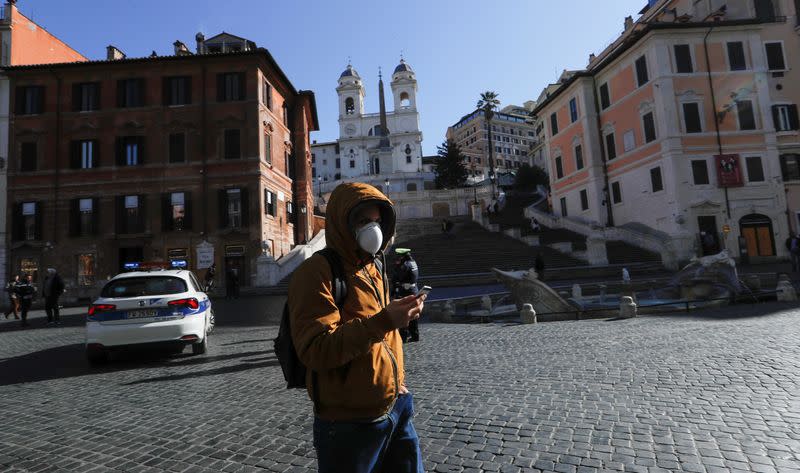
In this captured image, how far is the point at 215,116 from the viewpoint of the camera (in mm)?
27125

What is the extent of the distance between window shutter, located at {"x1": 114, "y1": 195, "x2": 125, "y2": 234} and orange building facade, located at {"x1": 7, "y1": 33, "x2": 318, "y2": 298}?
60 mm

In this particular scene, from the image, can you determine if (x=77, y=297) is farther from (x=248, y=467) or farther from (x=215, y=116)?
(x=248, y=467)

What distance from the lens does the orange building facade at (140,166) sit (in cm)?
2620

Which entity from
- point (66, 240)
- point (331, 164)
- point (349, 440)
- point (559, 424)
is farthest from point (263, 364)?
point (331, 164)

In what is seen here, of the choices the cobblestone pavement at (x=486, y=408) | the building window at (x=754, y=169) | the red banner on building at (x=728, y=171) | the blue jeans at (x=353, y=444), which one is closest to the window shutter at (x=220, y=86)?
the cobblestone pavement at (x=486, y=408)

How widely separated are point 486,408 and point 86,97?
1287 inches

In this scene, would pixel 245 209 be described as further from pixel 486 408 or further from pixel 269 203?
pixel 486 408

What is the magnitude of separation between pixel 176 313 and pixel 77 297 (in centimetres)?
2320

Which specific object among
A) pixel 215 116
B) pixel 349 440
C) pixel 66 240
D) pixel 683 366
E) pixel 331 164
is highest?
pixel 331 164

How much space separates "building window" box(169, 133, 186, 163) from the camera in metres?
27.1

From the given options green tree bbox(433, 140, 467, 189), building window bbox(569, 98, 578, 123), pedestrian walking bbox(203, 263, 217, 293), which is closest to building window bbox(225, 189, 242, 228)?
pedestrian walking bbox(203, 263, 217, 293)

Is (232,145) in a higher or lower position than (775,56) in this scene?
lower

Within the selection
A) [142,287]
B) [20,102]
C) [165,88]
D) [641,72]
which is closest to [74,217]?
[20,102]

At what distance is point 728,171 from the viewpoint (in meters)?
26.0
